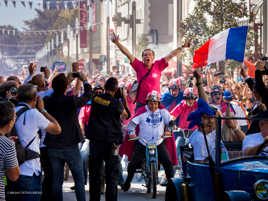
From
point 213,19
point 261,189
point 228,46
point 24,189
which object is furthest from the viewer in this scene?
point 213,19

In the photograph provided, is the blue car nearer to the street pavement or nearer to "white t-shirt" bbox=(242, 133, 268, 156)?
"white t-shirt" bbox=(242, 133, 268, 156)

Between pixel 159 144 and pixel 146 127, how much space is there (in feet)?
1.13

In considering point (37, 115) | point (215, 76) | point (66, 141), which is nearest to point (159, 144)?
point (66, 141)

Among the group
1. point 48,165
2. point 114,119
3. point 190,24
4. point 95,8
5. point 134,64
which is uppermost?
point 95,8

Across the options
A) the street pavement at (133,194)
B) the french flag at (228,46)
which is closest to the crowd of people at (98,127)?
the street pavement at (133,194)

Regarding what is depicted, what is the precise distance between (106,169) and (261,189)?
374 cm

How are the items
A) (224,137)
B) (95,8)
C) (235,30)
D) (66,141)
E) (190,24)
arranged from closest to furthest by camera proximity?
(224,137), (66,141), (235,30), (190,24), (95,8)

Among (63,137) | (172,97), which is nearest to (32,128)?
(63,137)

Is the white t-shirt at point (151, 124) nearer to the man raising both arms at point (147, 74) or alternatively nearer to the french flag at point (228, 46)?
the man raising both arms at point (147, 74)

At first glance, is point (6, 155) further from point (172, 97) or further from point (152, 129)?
point (172, 97)

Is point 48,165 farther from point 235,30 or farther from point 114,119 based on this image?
point 235,30

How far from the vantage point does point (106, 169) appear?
966 cm

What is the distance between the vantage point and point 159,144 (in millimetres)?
11742

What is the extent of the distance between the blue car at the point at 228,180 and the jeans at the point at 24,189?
1.48 m
